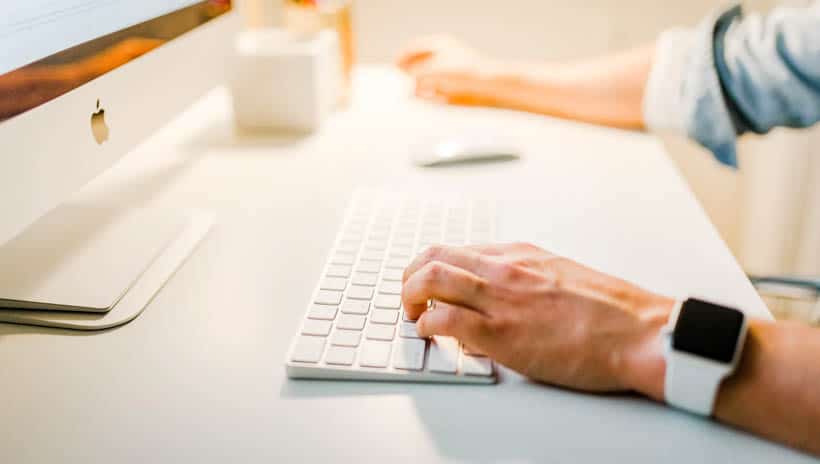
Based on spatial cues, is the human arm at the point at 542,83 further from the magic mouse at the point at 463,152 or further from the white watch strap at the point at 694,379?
the white watch strap at the point at 694,379

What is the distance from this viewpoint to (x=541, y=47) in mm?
1405

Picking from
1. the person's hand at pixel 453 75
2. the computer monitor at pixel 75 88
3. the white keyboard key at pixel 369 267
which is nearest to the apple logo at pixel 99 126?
the computer monitor at pixel 75 88

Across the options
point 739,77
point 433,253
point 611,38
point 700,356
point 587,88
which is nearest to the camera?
point 700,356

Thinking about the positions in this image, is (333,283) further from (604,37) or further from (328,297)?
(604,37)

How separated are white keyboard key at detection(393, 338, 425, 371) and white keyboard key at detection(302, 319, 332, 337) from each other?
5 centimetres

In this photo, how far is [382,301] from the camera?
0.52m

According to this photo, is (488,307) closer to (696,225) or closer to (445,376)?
(445,376)

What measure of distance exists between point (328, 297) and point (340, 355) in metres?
0.07

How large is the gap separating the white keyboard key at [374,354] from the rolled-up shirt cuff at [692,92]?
0.55 m

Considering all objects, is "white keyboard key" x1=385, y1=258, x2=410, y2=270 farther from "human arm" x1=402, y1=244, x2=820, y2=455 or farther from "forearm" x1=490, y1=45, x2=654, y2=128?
"forearm" x1=490, y1=45, x2=654, y2=128

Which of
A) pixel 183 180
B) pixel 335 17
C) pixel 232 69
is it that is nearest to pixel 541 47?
pixel 335 17

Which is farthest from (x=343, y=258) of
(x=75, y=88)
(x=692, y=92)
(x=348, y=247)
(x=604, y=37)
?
(x=604, y=37)

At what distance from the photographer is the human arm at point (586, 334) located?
1.34 ft

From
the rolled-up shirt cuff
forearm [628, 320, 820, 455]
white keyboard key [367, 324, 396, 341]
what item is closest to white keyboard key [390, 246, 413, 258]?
white keyboard key [367, 324, 396, 341]
